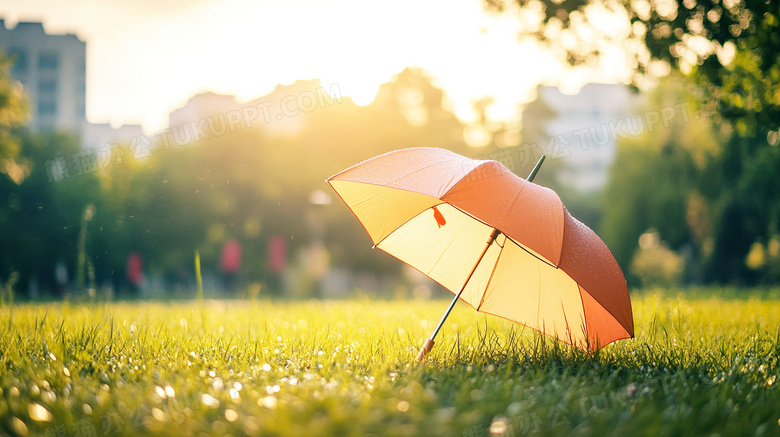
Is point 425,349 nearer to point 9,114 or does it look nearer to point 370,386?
point 370,386

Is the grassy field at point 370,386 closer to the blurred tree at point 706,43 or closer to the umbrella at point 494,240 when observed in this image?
the umbrella at point 494,240

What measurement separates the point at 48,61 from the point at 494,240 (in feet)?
296

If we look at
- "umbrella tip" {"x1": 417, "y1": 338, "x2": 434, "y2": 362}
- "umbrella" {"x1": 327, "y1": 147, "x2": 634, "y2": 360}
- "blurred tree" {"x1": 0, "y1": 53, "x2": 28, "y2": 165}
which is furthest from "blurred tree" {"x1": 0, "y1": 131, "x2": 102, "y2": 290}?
"umbrella tip" {"x1": 417, "y1": 338, "x2": 434, "y2": 362}

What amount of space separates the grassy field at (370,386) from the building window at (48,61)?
87.5 m

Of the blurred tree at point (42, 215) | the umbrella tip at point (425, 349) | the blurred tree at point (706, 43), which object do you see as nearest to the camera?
the umbrella tip at point (425, 349)

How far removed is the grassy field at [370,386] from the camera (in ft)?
9.20

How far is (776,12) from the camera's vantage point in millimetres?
9430

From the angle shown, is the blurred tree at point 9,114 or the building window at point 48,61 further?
the building window at point 48,61

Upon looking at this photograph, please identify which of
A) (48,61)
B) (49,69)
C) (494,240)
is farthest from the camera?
(49,69)

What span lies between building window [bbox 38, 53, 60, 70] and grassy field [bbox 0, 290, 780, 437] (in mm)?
87468

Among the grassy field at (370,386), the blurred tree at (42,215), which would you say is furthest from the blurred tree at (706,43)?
the blurred tree at (42,215)

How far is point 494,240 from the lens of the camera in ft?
16.3

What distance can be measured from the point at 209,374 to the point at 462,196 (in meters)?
1.94

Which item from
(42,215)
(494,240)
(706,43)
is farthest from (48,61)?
(494,240)
